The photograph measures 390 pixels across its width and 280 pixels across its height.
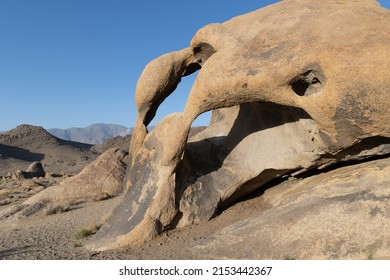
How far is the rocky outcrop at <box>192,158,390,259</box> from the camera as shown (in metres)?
5.12

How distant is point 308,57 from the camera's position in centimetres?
558

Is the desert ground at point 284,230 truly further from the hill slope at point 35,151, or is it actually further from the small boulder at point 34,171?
the hill slope at point 35,151

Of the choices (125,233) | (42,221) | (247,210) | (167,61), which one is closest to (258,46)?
(167,61)

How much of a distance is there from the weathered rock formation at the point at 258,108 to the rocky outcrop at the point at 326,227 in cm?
71

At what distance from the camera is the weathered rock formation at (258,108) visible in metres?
5.42

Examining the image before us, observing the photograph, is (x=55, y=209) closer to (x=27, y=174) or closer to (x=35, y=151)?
(x=27, y=174)

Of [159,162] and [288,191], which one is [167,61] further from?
[288,191]

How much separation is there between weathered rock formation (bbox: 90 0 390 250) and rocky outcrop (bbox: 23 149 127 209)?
5008 mm

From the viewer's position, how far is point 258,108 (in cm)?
767

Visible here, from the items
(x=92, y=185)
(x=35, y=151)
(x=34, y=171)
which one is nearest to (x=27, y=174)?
(x=34, y=171)

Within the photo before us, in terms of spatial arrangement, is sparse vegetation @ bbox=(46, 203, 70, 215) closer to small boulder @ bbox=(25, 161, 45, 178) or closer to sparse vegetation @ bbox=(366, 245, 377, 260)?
sparse vegetation @ bbox=(366, 245, 377, 260)

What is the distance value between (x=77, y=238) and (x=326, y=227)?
193 inches

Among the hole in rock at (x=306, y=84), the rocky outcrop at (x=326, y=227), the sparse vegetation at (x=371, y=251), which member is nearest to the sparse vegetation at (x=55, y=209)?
the rocky outcrop at (x=326, y=227)

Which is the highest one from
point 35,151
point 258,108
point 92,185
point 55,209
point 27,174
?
point 35,151
